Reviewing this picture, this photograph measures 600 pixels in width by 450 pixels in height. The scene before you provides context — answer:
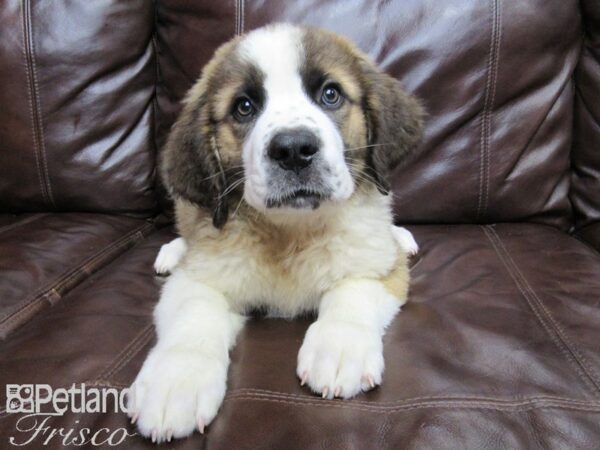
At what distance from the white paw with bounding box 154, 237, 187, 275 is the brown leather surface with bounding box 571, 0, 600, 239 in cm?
141

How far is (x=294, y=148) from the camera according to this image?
1130mm

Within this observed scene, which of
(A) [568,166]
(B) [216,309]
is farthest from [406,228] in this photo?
(B) [216,309]

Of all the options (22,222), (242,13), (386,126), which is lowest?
(22,222)

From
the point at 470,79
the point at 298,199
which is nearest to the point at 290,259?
the point at 298,199

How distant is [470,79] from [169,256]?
123 centimetres

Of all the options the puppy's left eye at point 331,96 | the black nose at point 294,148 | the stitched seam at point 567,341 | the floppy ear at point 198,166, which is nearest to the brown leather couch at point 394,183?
the stitched seam at point 567,341

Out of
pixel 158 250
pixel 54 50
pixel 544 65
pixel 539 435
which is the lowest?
pixel 158 250

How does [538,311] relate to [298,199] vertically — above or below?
below

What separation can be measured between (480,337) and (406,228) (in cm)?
81

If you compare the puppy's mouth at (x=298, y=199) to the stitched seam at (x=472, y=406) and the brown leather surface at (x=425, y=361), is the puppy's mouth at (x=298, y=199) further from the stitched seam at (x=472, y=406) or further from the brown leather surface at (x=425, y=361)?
the stitched seam at (x=472, y=406)

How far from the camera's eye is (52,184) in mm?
2010

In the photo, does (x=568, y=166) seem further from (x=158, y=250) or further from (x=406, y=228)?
(x=158, y=250)

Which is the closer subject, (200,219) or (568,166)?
(200,219)

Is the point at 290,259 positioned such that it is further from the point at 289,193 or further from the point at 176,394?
the point at 176,394
